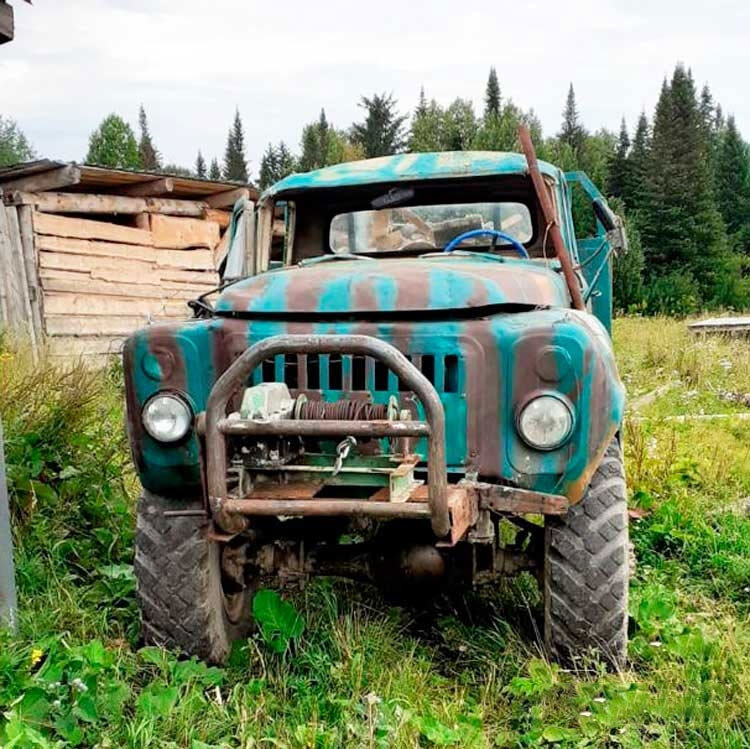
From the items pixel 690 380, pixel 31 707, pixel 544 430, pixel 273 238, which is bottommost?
pixel 690 380

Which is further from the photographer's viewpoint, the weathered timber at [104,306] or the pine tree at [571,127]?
the pine tree at [571,127]

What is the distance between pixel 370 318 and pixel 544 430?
0.68 m

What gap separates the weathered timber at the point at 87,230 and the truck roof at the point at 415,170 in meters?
6.16

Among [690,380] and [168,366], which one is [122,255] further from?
[168,366]

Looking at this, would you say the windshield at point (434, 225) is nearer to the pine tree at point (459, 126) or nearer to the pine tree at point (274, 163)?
the pine tree at point (459, 126)

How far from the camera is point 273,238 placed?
466 cm

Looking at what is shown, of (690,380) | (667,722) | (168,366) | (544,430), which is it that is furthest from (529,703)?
(690,380)

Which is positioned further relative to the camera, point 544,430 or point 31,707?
point 544,430

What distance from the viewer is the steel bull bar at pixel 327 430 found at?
2502 mm

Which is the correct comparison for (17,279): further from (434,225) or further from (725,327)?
(725,327)

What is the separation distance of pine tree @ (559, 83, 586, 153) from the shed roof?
197 ft

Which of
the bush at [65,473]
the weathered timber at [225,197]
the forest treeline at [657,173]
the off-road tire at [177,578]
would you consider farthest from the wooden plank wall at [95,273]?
the forest treeline at [657,173]

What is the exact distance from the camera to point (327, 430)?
100 inches

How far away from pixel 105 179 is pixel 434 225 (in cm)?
686
